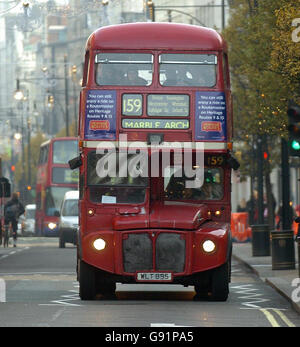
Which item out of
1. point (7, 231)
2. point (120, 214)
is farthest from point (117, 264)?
point (7, 231)

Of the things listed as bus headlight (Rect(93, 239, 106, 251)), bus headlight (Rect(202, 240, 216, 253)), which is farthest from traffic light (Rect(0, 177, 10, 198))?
bus headlight (Rect(202, 240, 216, 253))

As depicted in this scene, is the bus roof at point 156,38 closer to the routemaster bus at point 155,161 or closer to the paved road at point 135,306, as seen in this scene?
the routemaster bus at point 155,161

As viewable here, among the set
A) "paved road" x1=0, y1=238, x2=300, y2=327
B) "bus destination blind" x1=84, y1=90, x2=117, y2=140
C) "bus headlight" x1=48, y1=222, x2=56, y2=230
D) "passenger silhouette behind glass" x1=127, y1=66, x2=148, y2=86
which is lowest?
"bus headlight" x1=48, y1=222, x2=56, y2=230

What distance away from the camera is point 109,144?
20.4 m

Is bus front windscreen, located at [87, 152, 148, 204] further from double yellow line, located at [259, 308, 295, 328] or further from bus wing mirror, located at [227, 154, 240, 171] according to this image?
double yellow line, located at [259, 308, 295, 328]

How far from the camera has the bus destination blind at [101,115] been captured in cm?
2048

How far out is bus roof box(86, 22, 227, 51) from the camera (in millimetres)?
21062

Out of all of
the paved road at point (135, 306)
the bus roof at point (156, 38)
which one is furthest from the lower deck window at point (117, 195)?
the bus roof at point (156, 38)

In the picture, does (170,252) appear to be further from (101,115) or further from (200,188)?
(101,115)

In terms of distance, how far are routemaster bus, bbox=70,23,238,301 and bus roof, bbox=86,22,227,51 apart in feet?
0.07

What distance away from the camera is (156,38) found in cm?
2114

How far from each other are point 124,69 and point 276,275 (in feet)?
25.0

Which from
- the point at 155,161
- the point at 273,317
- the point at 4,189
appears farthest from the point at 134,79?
the point at 4,189
